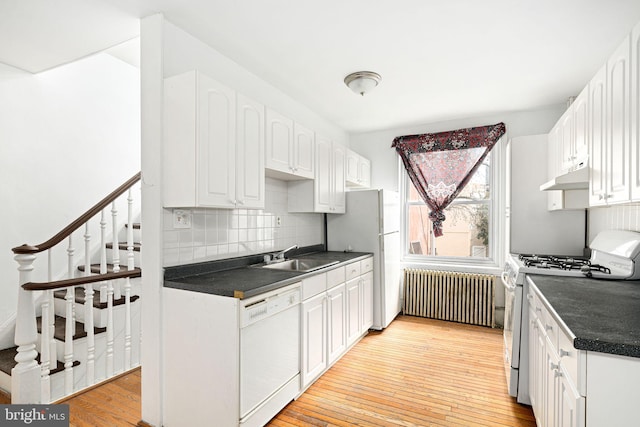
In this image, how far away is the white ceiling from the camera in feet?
6.43

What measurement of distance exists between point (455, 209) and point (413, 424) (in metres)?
2.89

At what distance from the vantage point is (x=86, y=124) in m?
3.37

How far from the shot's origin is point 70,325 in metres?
2.36

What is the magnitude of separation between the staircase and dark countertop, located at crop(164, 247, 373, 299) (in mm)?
648

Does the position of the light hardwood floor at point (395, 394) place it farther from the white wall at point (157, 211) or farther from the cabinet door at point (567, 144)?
the cabinet door at point (567, 144)

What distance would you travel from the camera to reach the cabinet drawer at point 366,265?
11.5 feet

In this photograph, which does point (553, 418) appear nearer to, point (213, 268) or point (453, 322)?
point (213, 268)

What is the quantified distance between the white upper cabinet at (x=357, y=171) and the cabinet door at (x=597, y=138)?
7.64 feet

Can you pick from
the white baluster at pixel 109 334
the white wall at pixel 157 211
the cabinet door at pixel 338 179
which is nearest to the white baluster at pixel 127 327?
the white baluster at pixel 109 334

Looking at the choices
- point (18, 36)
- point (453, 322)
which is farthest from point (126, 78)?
point (453, 322)

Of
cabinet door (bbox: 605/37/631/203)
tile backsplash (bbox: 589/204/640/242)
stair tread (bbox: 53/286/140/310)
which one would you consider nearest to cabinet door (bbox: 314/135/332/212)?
stair tread (bbox: 53/286/140/310)

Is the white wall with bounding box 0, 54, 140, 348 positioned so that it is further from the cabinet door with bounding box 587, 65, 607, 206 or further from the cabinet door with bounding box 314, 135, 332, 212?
the cabinet door with bounding box 587, 65, 607, 206

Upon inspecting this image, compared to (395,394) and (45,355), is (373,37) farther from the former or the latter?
(45,355)

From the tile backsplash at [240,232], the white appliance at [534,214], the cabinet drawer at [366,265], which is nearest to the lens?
the tile backsplash at [240,232]
